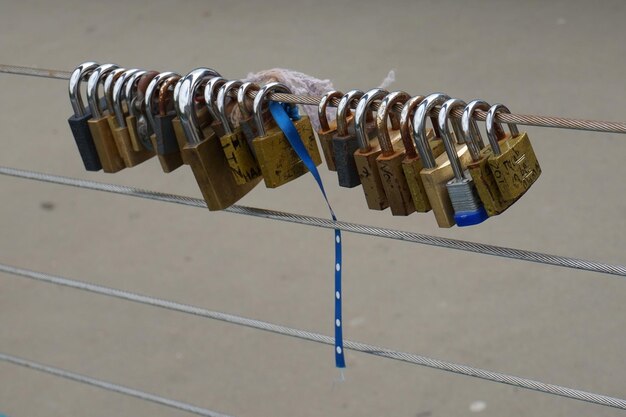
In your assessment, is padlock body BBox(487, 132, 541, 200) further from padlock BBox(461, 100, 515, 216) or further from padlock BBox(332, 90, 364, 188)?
padlock BBox(332, 90, 364, 188)

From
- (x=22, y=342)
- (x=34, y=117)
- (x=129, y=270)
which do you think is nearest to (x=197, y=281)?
(x=129, y=270)

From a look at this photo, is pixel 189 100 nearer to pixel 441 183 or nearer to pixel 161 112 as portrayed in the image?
pixel 161 112

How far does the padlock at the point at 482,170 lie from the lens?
2.93 ft

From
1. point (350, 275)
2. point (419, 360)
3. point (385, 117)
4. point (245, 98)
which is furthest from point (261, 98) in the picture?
point (350, 275)

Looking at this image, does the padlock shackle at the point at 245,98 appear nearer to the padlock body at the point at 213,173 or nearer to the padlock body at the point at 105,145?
the padlock body at the point at 213,173

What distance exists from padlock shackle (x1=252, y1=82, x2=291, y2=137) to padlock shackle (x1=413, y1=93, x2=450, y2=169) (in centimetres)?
15

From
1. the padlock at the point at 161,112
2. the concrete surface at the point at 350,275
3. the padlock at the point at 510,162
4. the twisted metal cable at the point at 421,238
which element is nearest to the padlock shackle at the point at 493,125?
the padlock at the point at 510,162

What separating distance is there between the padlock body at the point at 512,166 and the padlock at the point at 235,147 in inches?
10.1

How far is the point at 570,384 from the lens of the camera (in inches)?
81.2

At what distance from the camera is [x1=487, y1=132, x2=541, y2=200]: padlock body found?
890mm

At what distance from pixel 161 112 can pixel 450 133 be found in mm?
311

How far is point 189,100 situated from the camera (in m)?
0.99

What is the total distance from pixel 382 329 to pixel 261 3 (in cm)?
250

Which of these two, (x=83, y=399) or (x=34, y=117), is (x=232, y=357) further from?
(x=34, y=117)
